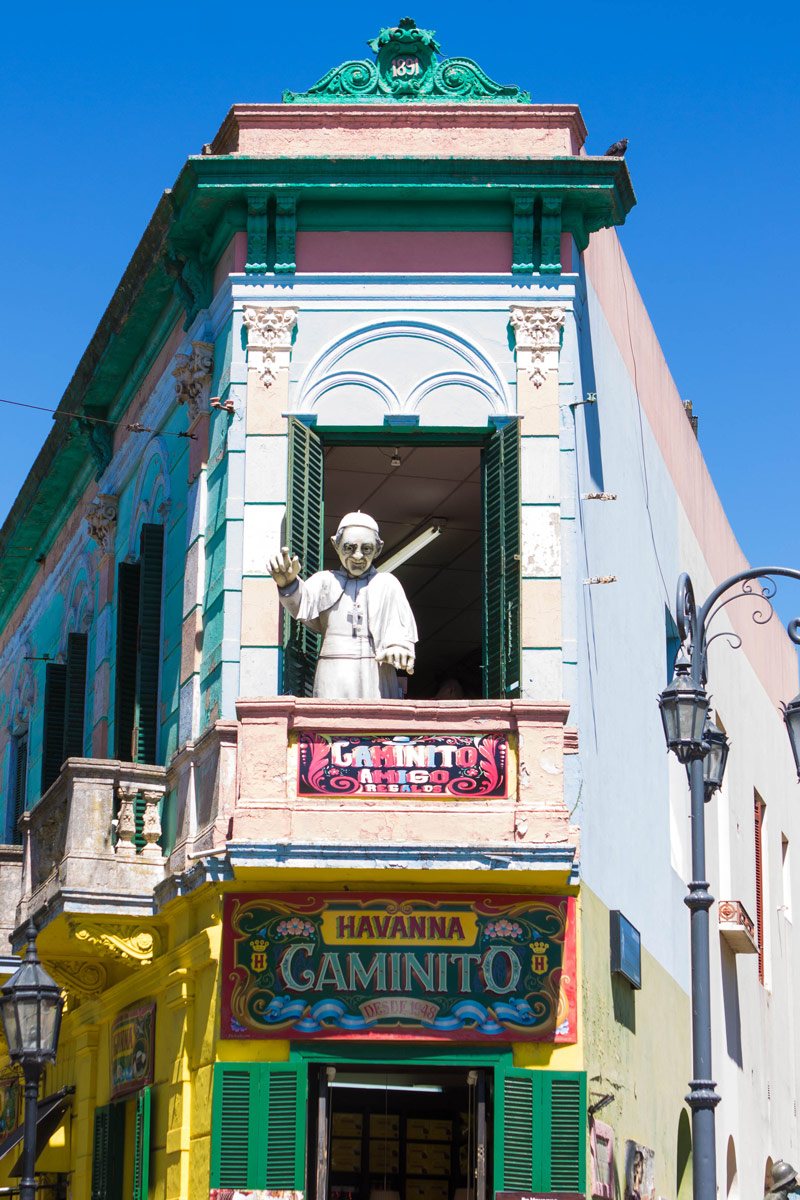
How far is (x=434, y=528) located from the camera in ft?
59.3

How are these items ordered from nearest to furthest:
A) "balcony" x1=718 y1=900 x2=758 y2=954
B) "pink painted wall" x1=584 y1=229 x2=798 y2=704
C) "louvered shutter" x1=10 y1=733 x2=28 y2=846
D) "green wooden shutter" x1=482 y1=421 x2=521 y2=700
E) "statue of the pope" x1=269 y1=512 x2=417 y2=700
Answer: "green wooden shutter" x1=482 y1=421 x2=521 y2=700 → "statue of the pope" x1=269 y1=512 x2=417 y2=700 → "pink painted wall" x1=584 y1=229 x2=798 y2=704 → "balcony" x1=718 y1=900 x2=758 y2=954 → "louvered shutter" x1=10 y1=733 x2=28 y2=846

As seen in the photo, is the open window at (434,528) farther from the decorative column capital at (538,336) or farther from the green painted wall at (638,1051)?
the green painted wall at (638,1051)

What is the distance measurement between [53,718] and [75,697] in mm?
1115

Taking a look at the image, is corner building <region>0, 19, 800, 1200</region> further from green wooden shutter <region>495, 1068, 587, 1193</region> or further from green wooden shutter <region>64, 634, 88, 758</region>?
green wooden shutter <region>64, 634, 88, 758</region>

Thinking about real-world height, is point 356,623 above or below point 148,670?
below

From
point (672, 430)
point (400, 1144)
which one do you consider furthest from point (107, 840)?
point (672, 430)

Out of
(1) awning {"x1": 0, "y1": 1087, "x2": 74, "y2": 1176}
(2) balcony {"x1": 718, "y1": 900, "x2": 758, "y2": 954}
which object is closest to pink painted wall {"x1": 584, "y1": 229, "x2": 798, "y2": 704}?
(2) balcony {"x1": 718, "y1": 900, "x2": 758, "y2": 954}

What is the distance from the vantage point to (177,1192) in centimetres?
1477

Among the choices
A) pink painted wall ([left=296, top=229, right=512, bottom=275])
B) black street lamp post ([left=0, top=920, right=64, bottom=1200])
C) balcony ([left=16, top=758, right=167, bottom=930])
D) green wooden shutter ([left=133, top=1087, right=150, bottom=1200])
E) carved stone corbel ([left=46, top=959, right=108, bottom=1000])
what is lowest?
green wooden shutter ([left=133, top=1087, right=150, bottom=1200])

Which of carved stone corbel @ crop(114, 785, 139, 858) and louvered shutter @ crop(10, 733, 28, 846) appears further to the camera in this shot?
louvered shutter @ crop(10, 733, 28, 846)

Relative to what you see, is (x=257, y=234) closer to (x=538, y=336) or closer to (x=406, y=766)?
(x=538, y=336)

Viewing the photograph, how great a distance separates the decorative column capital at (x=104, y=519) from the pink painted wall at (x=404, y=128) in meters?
4.83

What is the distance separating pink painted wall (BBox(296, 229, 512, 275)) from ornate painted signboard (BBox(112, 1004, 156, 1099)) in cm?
626

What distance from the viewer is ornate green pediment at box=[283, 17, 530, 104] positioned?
1680 cm
